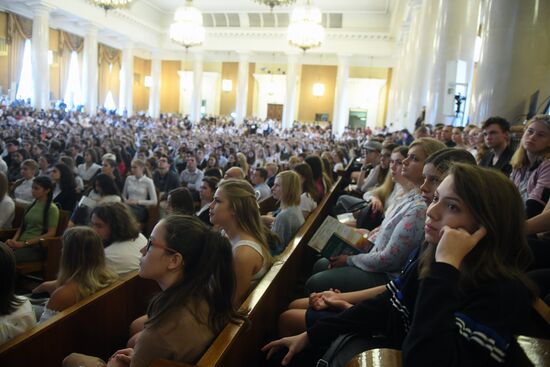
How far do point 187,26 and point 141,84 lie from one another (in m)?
15.6

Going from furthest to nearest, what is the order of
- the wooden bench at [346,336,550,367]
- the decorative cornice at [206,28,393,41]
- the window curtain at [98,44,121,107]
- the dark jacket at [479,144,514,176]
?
the window curtain at [98,44,121,107] → the decorative cornice at [206,28,393,41] → the dark jacket at [479,144,514,176] → the wooden bench at [346,336,550,367]

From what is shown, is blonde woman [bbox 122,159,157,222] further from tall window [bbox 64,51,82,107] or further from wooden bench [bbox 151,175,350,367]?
tall window [bbox 64,51,82,107]

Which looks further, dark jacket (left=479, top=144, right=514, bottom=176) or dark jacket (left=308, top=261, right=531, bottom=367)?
dark jacket (left=479, top=144, right=514, bottom=176)

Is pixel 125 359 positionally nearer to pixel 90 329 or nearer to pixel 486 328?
pixel 90 329

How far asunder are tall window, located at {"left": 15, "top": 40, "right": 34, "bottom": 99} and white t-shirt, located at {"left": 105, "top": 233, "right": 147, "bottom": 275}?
20214 millimetres

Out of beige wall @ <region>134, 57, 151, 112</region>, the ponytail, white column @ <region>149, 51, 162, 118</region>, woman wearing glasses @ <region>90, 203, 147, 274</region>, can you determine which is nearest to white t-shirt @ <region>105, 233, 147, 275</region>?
woman wearing glasses @ <region>90, 203, 147, 274</region>

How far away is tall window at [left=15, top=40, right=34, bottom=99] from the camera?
19.8 meters

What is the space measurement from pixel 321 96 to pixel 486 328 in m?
28.6

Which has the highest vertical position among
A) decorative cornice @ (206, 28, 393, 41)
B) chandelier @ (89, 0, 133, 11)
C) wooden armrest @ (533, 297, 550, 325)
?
decorative cornice @ (206, 28, 393, 41)

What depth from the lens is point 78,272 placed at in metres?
2.47

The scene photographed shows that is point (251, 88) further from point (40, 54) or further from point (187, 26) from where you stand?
point (40, 54)

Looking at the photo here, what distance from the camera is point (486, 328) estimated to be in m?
1.12

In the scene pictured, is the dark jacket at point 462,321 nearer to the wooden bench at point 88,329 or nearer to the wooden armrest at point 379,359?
the wooden armrest at point 379,359

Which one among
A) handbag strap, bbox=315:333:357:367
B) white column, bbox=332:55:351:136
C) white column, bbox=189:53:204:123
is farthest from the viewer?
white column, bbox=189:53:204:123
